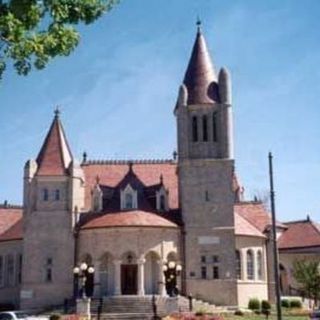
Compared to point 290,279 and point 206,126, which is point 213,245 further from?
point 290,279

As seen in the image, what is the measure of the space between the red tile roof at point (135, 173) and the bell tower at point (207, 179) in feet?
11.8

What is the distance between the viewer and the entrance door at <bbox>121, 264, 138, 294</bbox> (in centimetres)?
5091

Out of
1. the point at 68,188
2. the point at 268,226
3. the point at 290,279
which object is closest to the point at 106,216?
the point at 68,188

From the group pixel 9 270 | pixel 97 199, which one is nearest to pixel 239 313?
pixel 97 199

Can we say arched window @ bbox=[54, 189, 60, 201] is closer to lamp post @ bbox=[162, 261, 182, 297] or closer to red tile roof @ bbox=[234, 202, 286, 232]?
lamp post @ bbox=[162, 261, 182, 297]

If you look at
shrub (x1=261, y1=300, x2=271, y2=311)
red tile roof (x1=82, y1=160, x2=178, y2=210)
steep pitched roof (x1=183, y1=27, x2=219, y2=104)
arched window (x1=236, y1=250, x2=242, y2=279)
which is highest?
steep pitched roof (x1=183, y1=27, x2=219, y2=104)

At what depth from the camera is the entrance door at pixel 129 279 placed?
5091 centimetres

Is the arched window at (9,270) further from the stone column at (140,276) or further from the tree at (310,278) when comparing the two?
the tree at (310,278)

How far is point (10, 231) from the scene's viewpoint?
2265 inches

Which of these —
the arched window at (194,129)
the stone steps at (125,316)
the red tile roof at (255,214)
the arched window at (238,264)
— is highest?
the arched window at (194,129)

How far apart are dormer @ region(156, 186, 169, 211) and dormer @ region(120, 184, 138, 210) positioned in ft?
6.20

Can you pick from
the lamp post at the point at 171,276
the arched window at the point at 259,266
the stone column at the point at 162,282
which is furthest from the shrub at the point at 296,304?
the stone column at the point at 162,282

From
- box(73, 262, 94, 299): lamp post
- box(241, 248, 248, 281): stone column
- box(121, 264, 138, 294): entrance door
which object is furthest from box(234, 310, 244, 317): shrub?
box(73, 262, 94, 299): lamp post

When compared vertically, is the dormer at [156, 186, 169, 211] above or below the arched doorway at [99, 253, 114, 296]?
above
